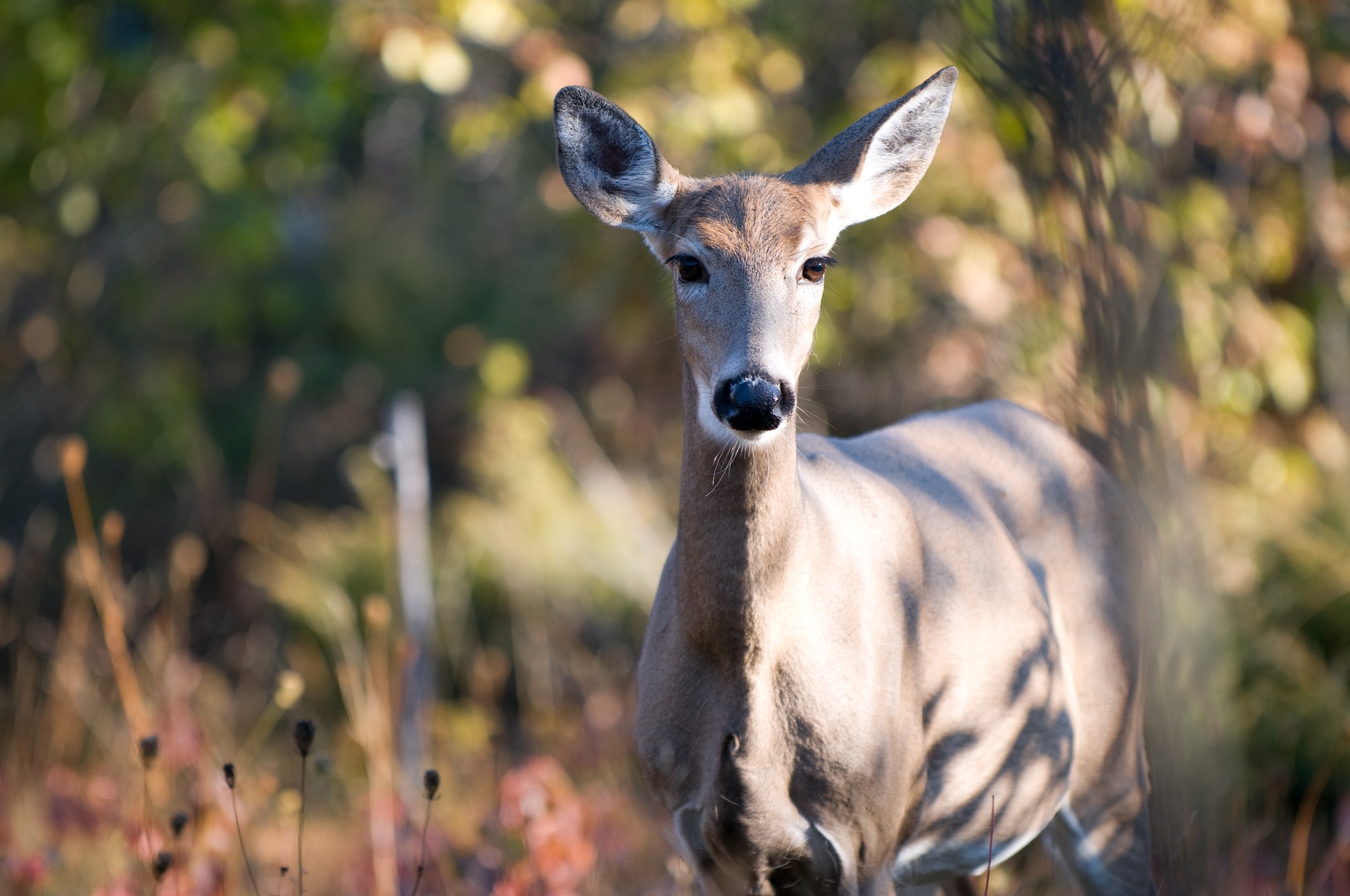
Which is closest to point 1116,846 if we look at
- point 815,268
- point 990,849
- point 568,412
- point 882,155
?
point 990,849

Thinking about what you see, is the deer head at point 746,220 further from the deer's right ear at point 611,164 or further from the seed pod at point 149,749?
the seed pod at point 149,749

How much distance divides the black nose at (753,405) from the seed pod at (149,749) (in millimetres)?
1569

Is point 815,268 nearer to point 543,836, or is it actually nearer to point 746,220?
point 746,220

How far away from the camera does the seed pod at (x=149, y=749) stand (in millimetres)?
2771

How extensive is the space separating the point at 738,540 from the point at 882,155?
1192mm

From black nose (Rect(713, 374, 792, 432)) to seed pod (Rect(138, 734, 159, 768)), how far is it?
5.15ft

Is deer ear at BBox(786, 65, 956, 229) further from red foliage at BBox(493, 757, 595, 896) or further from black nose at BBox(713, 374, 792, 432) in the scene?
red foliage at BBox(493, 757, 595, 896)

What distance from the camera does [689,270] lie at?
2.94 metres

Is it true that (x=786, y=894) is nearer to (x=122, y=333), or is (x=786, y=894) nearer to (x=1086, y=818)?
(x=1086, y=818)

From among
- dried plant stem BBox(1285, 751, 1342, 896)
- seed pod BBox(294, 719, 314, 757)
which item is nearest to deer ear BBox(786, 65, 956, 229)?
seed pod BBox(294, 719, 314, 757)

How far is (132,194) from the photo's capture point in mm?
8391

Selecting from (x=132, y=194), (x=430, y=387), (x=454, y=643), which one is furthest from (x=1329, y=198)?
(x=430, y=387)

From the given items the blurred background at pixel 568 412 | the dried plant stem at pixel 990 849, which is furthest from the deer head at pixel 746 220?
the dried plant stem at pixel 990 849

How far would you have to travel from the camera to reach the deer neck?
2.72m
